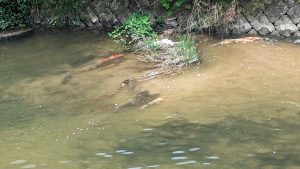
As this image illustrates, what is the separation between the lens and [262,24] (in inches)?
390

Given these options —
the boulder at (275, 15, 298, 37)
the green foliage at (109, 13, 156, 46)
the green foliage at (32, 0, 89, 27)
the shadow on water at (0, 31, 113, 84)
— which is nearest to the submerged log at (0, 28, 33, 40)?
the shadow on water at (0, 31, 113, 84)

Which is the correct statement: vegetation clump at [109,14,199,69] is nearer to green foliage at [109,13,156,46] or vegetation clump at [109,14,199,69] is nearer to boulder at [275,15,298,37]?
green foliage at [109,13,156,46]

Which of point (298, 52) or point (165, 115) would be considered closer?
point (165, 115)

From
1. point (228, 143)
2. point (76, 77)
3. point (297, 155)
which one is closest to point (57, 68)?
point (76, 77)

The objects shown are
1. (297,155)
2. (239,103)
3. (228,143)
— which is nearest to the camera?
(297,155)

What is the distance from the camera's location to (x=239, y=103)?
6.76 meters

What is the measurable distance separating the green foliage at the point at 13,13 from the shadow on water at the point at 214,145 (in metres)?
7.09

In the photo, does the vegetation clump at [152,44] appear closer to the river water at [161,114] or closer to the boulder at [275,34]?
the river water at [161,114]

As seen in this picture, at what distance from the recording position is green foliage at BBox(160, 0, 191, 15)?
10305 millimetres

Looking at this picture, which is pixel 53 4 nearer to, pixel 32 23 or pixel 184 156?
pixel 32 23

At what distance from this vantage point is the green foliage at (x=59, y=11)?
38.7 ft

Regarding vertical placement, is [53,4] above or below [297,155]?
above

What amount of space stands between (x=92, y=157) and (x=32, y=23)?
24.7 feet

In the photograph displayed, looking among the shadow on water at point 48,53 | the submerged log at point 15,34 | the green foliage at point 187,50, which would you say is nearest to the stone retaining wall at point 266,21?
the green foliage at point 187,50
